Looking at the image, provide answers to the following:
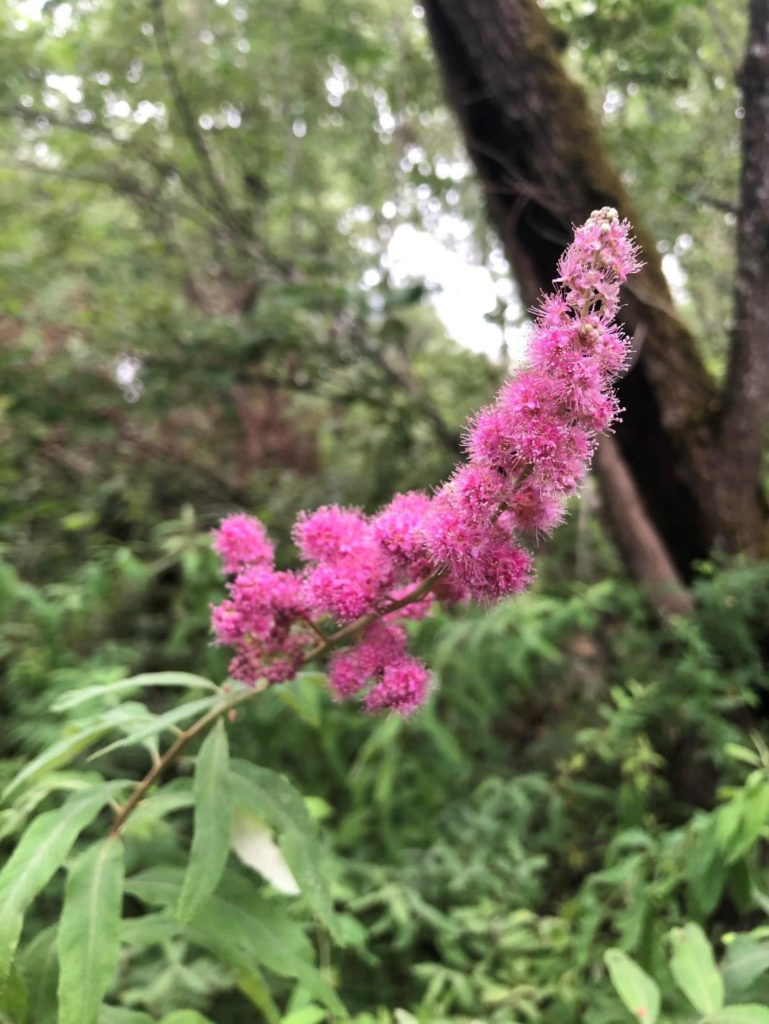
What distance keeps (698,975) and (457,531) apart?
0.87 m

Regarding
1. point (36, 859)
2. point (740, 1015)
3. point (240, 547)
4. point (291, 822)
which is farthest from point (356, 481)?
point (740, 1015)

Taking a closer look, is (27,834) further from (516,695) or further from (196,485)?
(196,485)

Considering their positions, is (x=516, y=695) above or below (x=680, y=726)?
above

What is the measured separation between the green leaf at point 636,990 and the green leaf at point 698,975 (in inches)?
2.4

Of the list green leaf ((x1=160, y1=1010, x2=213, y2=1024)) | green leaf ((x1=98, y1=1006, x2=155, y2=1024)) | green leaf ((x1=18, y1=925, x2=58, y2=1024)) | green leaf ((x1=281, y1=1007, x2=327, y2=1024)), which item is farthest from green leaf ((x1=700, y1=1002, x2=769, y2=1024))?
green leaf ((x1=18, y1=925, x2=58, y2=1024))

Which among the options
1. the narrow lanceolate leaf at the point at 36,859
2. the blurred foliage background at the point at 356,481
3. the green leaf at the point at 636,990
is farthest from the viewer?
the blurred foliage background at the point at 356,481

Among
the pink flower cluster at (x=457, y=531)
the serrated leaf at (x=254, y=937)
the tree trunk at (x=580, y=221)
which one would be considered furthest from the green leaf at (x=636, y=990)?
the tree trunk at (x=580, y=221)

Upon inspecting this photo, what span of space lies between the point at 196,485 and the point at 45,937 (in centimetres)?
415

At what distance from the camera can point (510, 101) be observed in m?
3.21

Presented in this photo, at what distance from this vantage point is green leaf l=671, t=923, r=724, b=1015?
1.16 m

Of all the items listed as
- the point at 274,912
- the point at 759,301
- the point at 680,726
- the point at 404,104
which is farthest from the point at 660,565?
the point at 404,104

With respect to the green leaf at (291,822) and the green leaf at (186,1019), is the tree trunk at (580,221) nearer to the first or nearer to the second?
the green leaf at (291,822)

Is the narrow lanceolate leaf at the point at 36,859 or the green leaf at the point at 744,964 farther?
the green leaf at the point at 744,964

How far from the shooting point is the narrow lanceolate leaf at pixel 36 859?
1097mm
